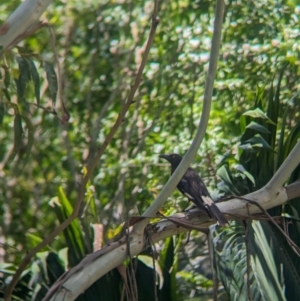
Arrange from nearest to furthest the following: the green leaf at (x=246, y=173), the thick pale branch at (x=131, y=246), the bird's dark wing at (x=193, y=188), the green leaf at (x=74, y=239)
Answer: the thick pale branch at (x=131, y=246) → the green leaf at (x=246, y=173) → the bird's dark wing at (x=193, y=188) → the green leaf at (x=74, y=239)

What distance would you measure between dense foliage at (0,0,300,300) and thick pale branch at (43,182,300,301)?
23.5 inches

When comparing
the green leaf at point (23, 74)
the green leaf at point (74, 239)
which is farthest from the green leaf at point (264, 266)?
the green leaf at point (23, 74)

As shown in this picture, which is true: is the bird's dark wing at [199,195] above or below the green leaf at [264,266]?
above

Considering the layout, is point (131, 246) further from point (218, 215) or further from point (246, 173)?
point (246, 173)

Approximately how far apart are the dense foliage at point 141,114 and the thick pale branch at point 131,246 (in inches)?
23.5

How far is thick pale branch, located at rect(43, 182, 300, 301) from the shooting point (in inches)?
139

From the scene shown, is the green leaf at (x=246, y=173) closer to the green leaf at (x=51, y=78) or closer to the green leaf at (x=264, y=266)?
the green leaf at (x=264, y=266)

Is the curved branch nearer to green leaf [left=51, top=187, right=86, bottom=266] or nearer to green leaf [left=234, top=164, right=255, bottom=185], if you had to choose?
green leaf [left=234, top=164, right=255, bottom=185]

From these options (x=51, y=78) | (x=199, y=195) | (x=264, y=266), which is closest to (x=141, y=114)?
(x=199, y=195)

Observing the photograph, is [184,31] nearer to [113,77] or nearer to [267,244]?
[113,77]

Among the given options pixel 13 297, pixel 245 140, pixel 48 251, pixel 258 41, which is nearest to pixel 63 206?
pixel 48 251

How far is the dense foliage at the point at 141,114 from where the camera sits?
462cm

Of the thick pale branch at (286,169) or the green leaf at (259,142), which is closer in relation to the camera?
the thick pale branch at (286,169)

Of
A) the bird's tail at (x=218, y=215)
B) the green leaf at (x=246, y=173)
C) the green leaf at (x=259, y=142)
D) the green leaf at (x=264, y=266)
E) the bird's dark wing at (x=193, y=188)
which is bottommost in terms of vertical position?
the green leaf at (x=264, y=266)
